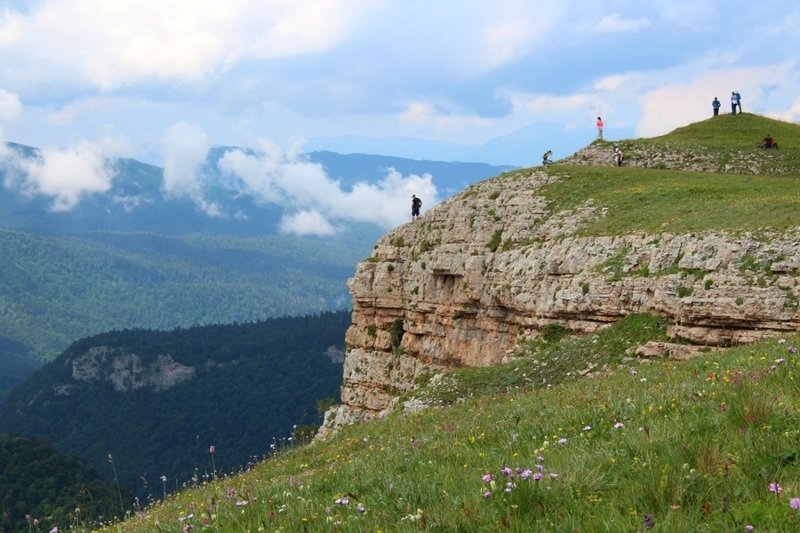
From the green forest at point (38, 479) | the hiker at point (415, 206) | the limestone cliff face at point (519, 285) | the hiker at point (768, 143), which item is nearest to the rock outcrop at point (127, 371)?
the green forest at point (38, 479)

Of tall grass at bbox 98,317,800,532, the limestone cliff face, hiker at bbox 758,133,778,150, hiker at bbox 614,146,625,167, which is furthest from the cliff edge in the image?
tall grass at bbox 98,317,800,532

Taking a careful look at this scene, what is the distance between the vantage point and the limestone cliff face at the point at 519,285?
2369cm

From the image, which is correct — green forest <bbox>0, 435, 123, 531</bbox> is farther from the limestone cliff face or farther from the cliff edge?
the cliff edge

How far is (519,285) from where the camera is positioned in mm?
35781

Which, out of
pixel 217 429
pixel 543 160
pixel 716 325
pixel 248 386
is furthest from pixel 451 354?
pixel 248 386

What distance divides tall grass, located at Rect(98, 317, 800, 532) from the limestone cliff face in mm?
12644

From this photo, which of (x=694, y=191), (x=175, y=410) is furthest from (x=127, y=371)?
(x=694, y=191)

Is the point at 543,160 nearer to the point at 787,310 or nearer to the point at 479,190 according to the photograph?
the point at 479,190

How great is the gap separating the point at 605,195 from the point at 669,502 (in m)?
32.8

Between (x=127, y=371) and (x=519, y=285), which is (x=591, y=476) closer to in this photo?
(x=519, y=285)

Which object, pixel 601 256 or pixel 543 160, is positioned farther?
pixel 543 160

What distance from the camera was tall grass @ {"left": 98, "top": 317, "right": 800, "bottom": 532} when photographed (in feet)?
19.1

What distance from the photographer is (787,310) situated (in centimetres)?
2197

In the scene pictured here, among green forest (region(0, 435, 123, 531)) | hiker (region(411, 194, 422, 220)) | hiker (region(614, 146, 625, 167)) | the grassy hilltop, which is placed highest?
hiker (region(614, 146, 625, 167))
